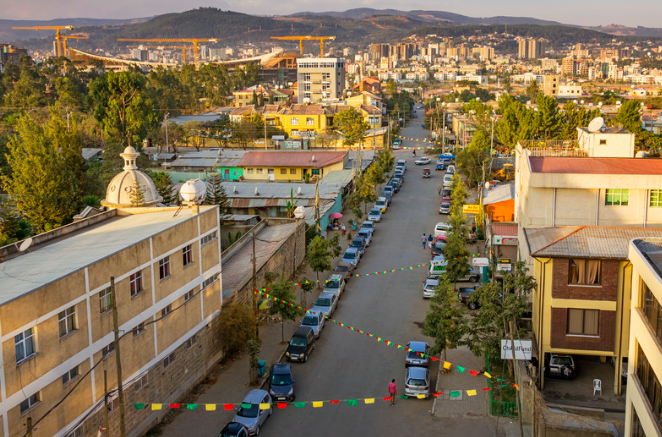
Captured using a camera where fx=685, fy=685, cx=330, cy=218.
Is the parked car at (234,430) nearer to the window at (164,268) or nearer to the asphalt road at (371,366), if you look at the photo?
the asphalt road at (371,366)

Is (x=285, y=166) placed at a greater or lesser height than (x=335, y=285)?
greater

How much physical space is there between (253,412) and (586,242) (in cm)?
1022

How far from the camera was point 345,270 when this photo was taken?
1239 inches

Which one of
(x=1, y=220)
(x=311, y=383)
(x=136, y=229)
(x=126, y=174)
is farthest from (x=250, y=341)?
(x=1, y=220)

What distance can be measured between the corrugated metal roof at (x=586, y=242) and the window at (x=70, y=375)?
12.0 metres

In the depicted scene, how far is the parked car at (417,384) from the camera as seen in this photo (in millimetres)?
19031

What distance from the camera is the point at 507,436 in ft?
56.0

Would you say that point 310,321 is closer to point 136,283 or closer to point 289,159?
point 136,283

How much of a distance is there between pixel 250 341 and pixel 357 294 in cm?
950

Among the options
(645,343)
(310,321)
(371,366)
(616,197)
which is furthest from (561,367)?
(310,321)

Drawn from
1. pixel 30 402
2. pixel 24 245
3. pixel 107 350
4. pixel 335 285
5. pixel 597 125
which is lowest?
pixel 335 285

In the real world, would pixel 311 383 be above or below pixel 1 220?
below

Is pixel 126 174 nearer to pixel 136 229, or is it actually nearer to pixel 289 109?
pixel 136 229

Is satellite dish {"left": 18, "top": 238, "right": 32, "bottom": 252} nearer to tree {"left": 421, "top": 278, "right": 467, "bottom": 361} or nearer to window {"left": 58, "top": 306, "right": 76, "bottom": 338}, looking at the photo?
window {"left": 58, "top": 306, "right": 76, "bottom": 338}
